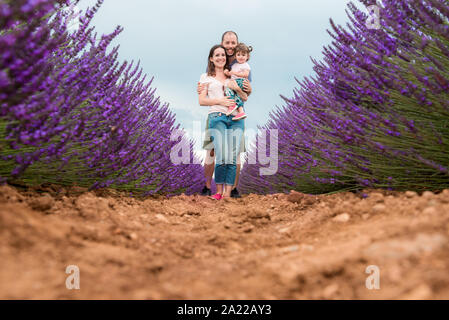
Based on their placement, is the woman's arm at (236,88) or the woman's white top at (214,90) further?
the woman's white top at (214,90)

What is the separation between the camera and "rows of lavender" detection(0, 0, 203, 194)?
1.39m

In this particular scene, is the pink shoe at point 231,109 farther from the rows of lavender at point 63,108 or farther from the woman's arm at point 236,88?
the rows of lavender at point 63,108

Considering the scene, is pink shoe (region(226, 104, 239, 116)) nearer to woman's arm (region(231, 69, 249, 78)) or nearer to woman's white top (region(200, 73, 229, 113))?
woman's white top (region(200, 73, 229, 113))

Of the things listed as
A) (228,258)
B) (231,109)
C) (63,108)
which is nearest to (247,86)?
(231,109)

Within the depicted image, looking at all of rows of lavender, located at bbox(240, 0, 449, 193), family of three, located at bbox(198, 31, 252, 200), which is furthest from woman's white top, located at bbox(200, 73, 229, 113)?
rows of lavender, located at bbox(240, 0, 449, 193)

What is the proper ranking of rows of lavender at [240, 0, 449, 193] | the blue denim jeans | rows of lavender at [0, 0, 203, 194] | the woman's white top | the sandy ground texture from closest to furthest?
the sandy ground texture → rows of lavender at [0, 0, 203, 194] → rows of lavender at [240, 0, 449, 193] → the blue denim jeans → the woman's white top

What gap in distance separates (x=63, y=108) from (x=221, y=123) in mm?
2474

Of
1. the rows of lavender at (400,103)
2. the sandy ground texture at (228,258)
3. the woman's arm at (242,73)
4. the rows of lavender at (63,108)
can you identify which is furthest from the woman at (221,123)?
the sandy ground texture at (228,258)

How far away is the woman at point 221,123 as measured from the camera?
4156mm

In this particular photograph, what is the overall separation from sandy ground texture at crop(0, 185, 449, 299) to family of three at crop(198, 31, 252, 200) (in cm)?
243

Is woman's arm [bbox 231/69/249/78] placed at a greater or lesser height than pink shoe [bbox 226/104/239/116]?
greater

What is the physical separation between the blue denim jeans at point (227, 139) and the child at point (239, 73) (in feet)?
0.34

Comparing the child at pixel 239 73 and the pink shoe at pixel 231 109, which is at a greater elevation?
the child at pixel 239 73
